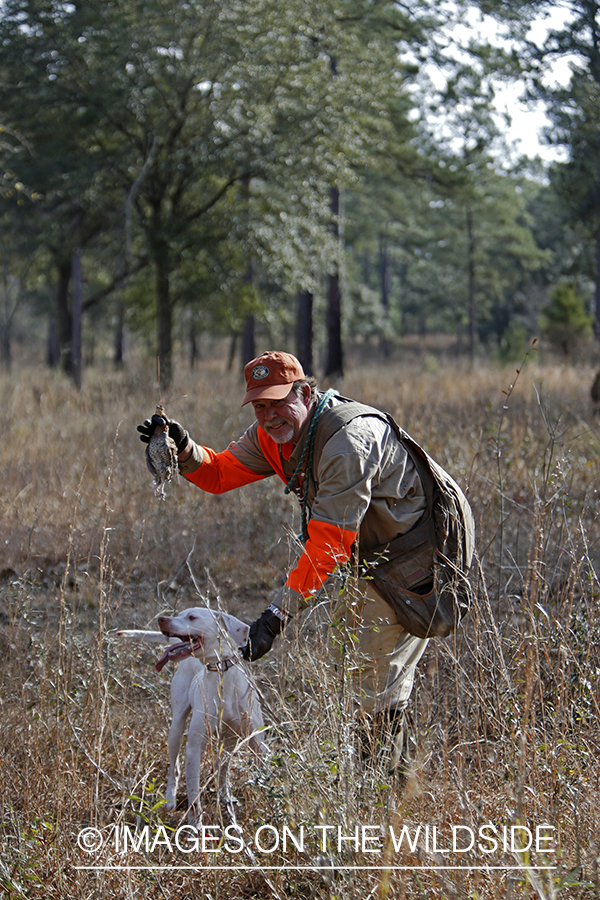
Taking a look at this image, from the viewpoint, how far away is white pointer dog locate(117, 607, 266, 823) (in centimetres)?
272

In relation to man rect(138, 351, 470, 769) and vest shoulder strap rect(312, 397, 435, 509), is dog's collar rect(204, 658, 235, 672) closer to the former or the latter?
man rect(138, 351, 470, 769)

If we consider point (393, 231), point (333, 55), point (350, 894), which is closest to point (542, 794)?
point (350, 894)

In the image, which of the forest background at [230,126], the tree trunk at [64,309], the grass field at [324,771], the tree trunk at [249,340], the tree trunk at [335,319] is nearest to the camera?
the grass field at [324,771]

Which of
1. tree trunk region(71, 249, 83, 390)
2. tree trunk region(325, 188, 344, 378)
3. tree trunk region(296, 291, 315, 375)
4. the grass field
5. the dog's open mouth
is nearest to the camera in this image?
the grass field

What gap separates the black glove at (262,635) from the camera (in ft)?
8.40

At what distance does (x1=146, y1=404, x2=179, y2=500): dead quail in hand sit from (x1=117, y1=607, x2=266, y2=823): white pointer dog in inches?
22.4

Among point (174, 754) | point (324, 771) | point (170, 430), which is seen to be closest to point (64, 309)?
point (170, 430)

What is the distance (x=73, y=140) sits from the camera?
12.0 meters

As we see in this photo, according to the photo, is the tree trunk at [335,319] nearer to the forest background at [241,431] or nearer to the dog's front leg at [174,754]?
the forest background at [241,431]

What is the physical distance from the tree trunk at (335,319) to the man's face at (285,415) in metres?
11.8

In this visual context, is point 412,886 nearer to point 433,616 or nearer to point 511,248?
point 433,616

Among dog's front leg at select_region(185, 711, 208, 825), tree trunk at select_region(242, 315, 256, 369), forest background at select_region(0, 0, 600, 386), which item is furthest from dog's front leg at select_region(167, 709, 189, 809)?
tree trunk at select_region(242, 315, 256, 369)

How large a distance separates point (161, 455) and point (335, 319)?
13129mm

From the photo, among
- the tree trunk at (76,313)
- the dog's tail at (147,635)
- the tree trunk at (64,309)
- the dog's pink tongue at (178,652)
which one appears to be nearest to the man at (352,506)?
the dog's pink tongue at (178,652)
